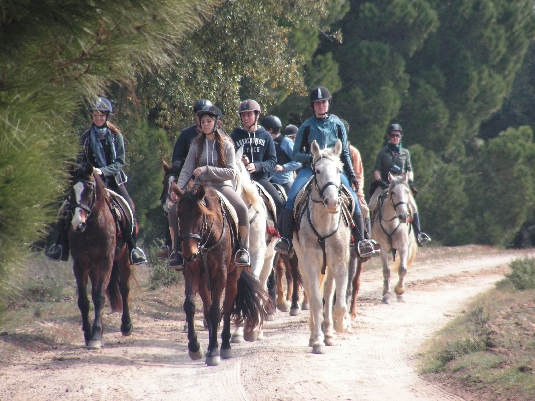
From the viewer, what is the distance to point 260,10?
578 inches

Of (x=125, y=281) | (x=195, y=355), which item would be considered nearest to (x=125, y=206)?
(x=125, y=281)

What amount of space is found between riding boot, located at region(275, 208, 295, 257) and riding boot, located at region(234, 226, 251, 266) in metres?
0.60

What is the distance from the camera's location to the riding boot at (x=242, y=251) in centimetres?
838

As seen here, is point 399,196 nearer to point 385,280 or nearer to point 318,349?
point 385,280

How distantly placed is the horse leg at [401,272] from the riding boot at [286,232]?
4.86 metres

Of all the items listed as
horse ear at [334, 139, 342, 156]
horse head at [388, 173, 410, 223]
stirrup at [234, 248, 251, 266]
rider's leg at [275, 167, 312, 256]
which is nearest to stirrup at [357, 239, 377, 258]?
rider's leg at [275, 167, 312, 256]

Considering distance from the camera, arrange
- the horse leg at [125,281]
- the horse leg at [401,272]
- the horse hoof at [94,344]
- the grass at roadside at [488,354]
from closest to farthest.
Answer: the grass at roadside at [488,354] < the horse hoof at [94,344] < the horse leg at [125,281] < the horse leg at [401,272]

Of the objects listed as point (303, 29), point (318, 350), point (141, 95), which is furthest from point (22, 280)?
point (303, 29)

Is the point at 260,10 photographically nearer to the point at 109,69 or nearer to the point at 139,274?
the point at 139,274

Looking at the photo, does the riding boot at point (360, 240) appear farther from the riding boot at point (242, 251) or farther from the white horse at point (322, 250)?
the riding boot at point (242, 251)

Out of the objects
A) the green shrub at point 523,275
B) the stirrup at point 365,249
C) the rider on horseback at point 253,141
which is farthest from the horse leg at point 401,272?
the stirrup at point 365,249

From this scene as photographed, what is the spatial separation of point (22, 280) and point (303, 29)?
19.9m

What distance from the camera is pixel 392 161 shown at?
14.6 m

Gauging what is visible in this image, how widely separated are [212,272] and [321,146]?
242cm
